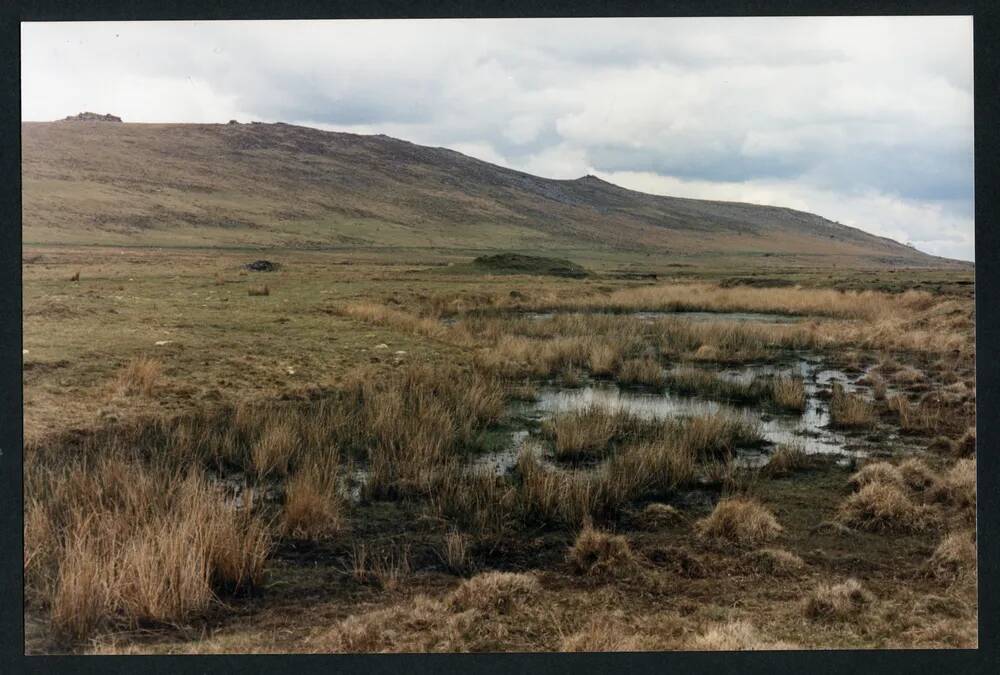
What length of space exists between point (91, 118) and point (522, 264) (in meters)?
4.09

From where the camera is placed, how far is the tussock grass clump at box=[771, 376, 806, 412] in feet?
21.3

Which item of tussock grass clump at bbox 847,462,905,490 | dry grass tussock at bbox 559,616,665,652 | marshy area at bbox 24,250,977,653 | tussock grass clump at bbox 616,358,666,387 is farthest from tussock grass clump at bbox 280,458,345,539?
tussock grass clump at bbox 847,462,905,490

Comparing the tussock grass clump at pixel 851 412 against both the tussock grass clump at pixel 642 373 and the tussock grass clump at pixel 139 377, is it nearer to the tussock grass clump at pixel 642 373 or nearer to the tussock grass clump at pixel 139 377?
the tussock grass clump at pixel 642 373

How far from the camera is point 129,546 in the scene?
13.3ft

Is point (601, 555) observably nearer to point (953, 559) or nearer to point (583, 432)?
point (583, 432)

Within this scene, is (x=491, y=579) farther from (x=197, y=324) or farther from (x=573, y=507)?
(x=197, y=324)

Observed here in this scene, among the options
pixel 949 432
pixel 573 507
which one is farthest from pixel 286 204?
pixel 949 432

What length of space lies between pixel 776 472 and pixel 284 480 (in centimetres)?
393

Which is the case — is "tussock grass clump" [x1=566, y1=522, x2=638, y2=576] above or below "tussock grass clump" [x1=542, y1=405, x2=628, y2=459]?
below

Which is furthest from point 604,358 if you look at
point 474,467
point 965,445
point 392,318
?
point 965,445

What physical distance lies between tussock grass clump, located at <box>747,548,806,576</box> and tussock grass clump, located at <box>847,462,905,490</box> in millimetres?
1053

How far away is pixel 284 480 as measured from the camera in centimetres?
510

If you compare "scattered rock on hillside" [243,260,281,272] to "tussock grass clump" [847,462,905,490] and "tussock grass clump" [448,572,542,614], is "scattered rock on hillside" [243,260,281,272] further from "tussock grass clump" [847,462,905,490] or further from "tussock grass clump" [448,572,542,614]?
"tussock grass clump" [847,462,905,490]

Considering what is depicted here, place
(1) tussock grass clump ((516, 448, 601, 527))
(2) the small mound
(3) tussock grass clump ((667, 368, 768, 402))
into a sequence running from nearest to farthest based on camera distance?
(1) tussock grass clump ((516, 448, 601, 527))
(3) tussock grass clump ((667, 368, 768, 402))
(2) the small mound
